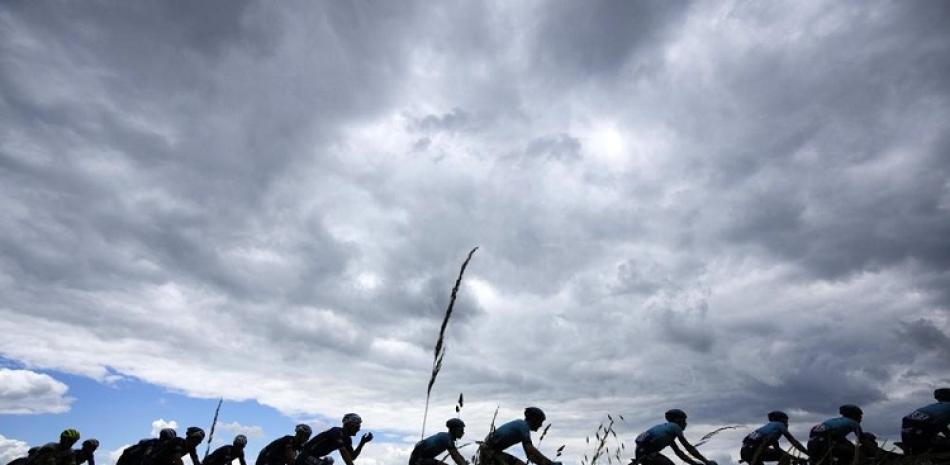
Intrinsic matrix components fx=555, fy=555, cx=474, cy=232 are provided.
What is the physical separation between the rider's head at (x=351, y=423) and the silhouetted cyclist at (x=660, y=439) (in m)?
4.93

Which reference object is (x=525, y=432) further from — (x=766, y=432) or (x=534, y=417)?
(x=766, y=432)

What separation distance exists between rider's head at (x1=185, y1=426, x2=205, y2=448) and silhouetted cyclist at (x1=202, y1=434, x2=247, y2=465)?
0.53 m

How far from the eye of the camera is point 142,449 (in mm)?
10828

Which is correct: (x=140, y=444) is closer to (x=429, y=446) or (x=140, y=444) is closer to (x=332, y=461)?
(x=332, y=461)

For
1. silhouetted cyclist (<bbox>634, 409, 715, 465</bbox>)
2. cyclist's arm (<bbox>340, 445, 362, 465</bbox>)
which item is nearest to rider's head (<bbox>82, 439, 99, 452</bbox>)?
cyclist's arm (<bbox>340, 445, 362, 465</bbox>)

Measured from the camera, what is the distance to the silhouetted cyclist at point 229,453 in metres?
11.7

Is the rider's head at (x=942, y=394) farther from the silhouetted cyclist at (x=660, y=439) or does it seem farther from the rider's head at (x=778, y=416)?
the silhouetted cyclist at (x=660, y=439)

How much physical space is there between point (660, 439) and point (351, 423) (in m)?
5.48

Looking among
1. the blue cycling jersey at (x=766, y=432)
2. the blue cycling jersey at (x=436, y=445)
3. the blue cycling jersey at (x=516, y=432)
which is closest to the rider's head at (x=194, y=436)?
the blue cycling jersey at (x=436, y=445)

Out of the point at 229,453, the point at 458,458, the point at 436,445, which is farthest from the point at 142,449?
the point at 458,458

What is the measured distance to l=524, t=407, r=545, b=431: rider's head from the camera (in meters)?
9.18

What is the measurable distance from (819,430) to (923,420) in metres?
2.04

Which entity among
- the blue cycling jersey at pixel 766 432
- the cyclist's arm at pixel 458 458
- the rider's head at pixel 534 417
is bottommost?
the cyclist's arm at pixel 458 458

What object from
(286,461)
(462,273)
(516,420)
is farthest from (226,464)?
(462,273)
